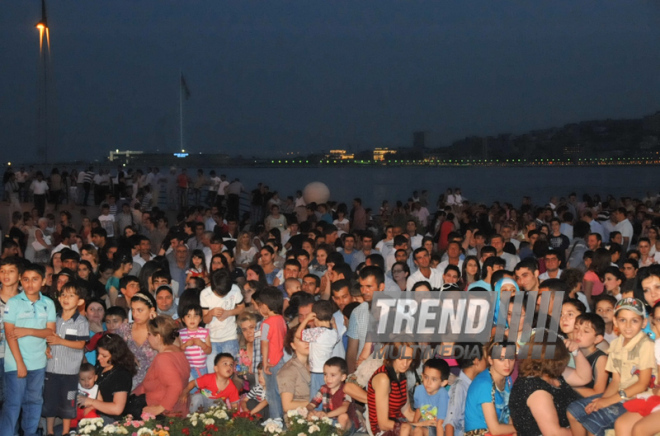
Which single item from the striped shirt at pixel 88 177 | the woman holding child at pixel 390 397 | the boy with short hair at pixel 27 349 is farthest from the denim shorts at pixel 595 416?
the striped shirt at pixel 88 177

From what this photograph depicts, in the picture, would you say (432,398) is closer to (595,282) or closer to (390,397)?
(390,397)

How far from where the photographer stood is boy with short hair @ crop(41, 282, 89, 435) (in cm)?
700

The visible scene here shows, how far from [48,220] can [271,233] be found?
4679mm

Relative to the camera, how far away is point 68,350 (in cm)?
704

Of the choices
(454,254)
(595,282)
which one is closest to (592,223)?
(454,254)

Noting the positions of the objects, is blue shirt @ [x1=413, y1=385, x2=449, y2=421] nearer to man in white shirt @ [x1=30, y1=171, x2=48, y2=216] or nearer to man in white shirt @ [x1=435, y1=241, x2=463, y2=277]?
man in white shirt @ [x1=435, y1=241, x2=463, y2=277]

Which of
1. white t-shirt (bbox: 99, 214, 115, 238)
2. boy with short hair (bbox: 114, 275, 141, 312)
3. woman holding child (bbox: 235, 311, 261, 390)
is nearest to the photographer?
woman holding child (bbox: 235, 311, 261, 390)

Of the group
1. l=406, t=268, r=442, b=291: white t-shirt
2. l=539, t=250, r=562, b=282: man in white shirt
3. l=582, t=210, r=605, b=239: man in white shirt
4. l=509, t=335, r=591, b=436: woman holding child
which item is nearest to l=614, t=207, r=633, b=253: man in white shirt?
l=582, t=210, r=605, b=239: man in white shirt

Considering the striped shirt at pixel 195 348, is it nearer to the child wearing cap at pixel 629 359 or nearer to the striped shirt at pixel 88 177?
the child wearing cap at pixel 629 359

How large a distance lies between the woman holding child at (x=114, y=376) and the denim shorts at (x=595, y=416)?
3463mm

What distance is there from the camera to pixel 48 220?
47.6 feet

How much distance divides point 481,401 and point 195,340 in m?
3.04

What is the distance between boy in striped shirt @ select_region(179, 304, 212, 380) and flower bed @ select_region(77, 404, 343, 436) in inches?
63.2

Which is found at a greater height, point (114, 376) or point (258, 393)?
point (114, 376)
